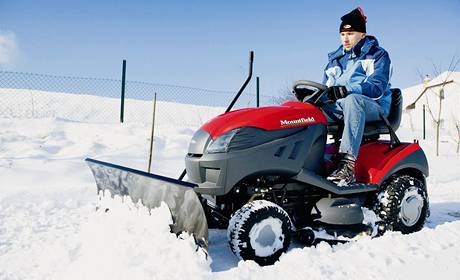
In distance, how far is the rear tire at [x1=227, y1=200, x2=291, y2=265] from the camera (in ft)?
8.09

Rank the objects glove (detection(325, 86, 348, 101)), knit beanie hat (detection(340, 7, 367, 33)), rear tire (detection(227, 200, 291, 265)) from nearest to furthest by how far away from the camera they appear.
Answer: rear tire (detection(227, 200, 291, 265))
glove (detection(325, 86, 348, 101))
knit beanie hat (detection(340, 7, 367, 33))

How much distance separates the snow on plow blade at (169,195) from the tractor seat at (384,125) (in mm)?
1483

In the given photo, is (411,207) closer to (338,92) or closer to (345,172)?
(345,172)

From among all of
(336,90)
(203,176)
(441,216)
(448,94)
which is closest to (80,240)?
(203,176)

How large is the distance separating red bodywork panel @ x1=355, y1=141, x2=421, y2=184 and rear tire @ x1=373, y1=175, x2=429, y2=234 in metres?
0.15

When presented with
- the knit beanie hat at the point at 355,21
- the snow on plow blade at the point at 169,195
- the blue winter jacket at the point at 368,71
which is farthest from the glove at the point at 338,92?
the snow on plow blade at the point at 169,195

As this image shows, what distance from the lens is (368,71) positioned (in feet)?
10.8

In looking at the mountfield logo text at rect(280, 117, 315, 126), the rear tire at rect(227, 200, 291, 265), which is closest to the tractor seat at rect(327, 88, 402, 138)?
the mountfield logo text at rect(280, 117, 315, 126)

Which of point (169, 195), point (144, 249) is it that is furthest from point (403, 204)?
point (144, 249)

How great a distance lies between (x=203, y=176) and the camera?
8.68 feet

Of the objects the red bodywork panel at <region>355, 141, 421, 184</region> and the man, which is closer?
the man

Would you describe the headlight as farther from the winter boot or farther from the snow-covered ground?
the winter boot

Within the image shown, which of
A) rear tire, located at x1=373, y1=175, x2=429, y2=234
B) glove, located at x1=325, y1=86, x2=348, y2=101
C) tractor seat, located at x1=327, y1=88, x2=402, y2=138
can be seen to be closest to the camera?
glove, located at x1=325, y1=86, x2=348, y2=101

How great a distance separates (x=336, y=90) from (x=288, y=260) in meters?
1.26
